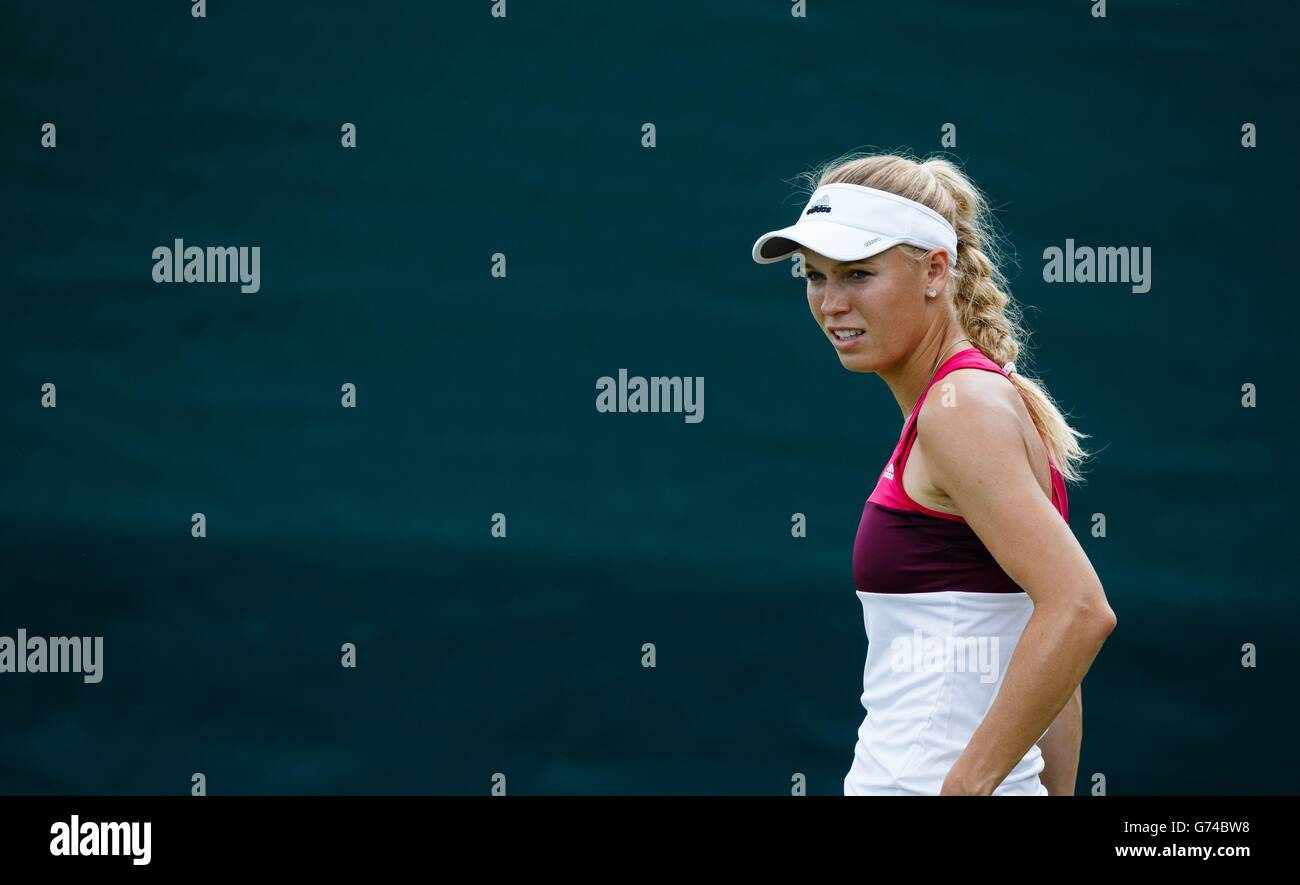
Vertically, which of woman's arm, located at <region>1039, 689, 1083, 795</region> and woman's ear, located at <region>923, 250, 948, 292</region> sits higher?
woman's ear, located at <region>923, 250, 948, 292</region>

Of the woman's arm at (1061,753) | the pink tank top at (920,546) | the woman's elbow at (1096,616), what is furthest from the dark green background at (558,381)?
the woman's elbow at (1096,616)

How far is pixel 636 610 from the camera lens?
3.46 meters

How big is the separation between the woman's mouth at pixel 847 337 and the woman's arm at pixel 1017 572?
26 cm

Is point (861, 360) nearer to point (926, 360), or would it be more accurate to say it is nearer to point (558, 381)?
point (926, 360)

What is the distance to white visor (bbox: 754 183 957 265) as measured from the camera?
5.85ft

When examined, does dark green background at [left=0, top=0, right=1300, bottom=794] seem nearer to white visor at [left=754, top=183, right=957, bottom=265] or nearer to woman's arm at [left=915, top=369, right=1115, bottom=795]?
white visor at [left=754, top=183, right=957, bottom=265]

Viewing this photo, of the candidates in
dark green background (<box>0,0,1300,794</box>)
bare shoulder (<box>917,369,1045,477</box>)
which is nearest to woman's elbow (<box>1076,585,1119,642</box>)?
bare shoulder (<box>917,369,1045,477</box>)

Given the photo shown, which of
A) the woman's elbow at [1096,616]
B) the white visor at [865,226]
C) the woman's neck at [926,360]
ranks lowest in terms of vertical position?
the woman's elbow at [1096,616]

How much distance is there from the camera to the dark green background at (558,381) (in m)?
3.46

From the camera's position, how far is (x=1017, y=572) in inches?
60.6

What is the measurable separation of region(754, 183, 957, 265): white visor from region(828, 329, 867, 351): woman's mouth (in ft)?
0.36

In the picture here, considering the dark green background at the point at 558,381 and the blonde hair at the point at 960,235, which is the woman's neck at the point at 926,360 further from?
the dark green background at the point at 558,381
